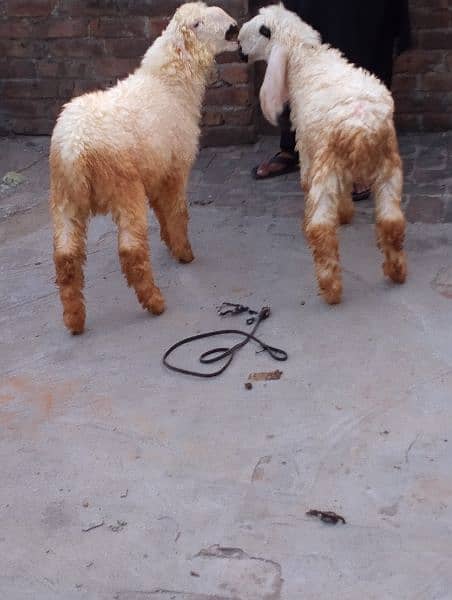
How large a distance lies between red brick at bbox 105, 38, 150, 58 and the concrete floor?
7.81 ft

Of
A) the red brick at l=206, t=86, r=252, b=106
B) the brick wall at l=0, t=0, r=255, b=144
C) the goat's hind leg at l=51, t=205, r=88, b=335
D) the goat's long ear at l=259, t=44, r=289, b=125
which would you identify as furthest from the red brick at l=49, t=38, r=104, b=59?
the goat's hind leg at l=51, t=205, r=88, b=335

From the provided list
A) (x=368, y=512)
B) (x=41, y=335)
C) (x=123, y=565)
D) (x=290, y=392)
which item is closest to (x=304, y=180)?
(x=290, y=392)

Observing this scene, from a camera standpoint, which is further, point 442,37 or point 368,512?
point 442,37

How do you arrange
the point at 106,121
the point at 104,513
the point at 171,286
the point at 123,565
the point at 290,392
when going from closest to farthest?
the point at 123,565 < the point at 104,513 < the point at 290,392 < the point at 106,121 < the point at 171,286

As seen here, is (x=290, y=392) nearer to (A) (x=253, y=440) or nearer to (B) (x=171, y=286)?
(A) (x=253, y=440)

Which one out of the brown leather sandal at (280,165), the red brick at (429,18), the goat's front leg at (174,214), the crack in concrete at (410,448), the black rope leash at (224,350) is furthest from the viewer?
the red brick at (429,18)

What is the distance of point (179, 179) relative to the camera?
4.71 m

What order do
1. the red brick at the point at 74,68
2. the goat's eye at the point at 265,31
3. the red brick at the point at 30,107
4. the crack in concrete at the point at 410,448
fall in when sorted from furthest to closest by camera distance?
the red brick at the point at 30,107 < the red brick at the point at 74,68 < the goat's eye at the point at 265,31 < the crack in concrete at the point at 410,448

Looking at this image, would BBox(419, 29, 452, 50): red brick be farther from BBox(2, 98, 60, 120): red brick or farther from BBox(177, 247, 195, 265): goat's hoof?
BBox(2, 98, 60, 120): red brick

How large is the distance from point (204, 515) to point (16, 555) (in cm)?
69

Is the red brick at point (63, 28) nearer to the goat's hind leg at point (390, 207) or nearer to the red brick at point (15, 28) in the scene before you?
the red brick at point (15, 28)

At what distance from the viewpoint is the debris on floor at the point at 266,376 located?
3.90 metres

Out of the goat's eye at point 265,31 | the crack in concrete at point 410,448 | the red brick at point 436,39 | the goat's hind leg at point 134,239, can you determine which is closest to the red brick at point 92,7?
the red brick at point 436,39

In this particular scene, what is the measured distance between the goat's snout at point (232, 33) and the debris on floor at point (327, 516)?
2697mm
